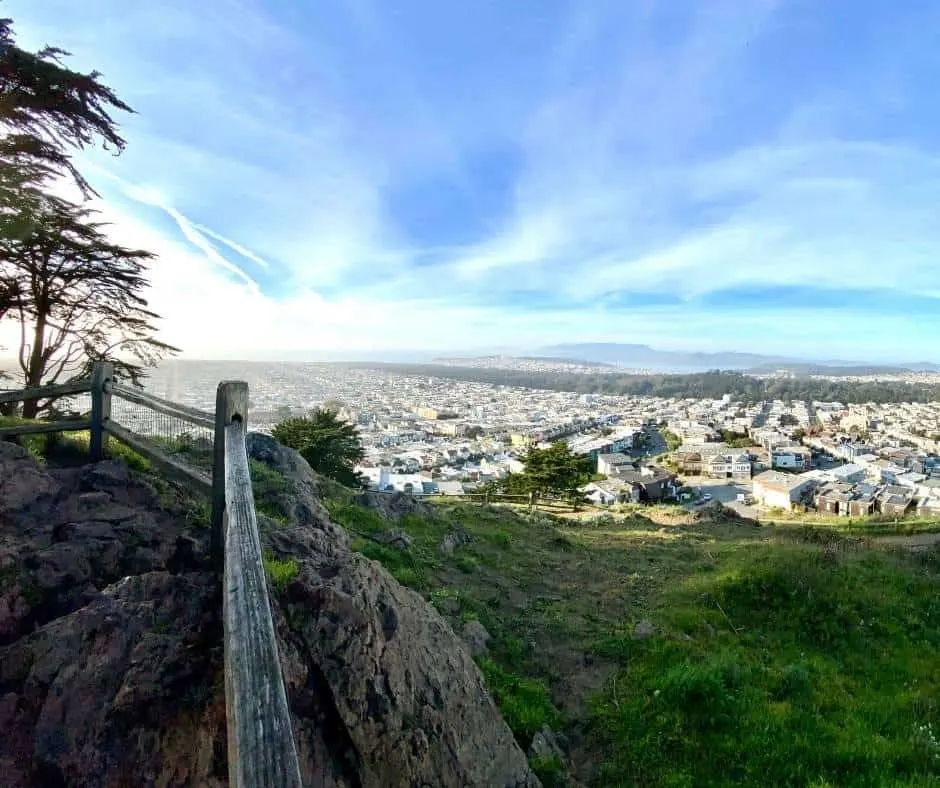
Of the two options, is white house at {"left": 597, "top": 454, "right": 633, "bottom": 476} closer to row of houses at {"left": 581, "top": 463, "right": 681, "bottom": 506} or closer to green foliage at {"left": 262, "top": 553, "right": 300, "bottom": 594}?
row of houses at {"left": 581, "top": 463, "right": 681, "bottom": 506}

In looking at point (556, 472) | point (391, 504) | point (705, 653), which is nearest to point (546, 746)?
point (705, 653)

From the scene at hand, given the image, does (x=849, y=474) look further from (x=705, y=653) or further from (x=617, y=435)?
(x=705, y=653)

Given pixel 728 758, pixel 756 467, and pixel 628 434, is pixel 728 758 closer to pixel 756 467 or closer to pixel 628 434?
pixel 756 467

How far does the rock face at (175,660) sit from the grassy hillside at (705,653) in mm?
1284

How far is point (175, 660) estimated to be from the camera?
2391mm

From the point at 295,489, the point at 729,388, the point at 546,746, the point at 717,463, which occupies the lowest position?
the point at 717,463

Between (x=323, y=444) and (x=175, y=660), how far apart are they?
21.4 meters

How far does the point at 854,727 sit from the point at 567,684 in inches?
98.4

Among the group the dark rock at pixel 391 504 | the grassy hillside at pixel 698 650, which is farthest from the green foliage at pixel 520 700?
the dark rock at pixel 391 504

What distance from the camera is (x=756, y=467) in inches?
2491

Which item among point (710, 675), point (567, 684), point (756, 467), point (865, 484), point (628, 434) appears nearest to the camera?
point (710, 675)

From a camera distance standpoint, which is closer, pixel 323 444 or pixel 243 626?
pixel 243 626

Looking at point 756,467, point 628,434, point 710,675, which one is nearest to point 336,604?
point 710,675

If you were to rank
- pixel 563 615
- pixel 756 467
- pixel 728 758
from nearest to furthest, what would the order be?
pixel 728 758
pixel 563 615
pixel 756 467
